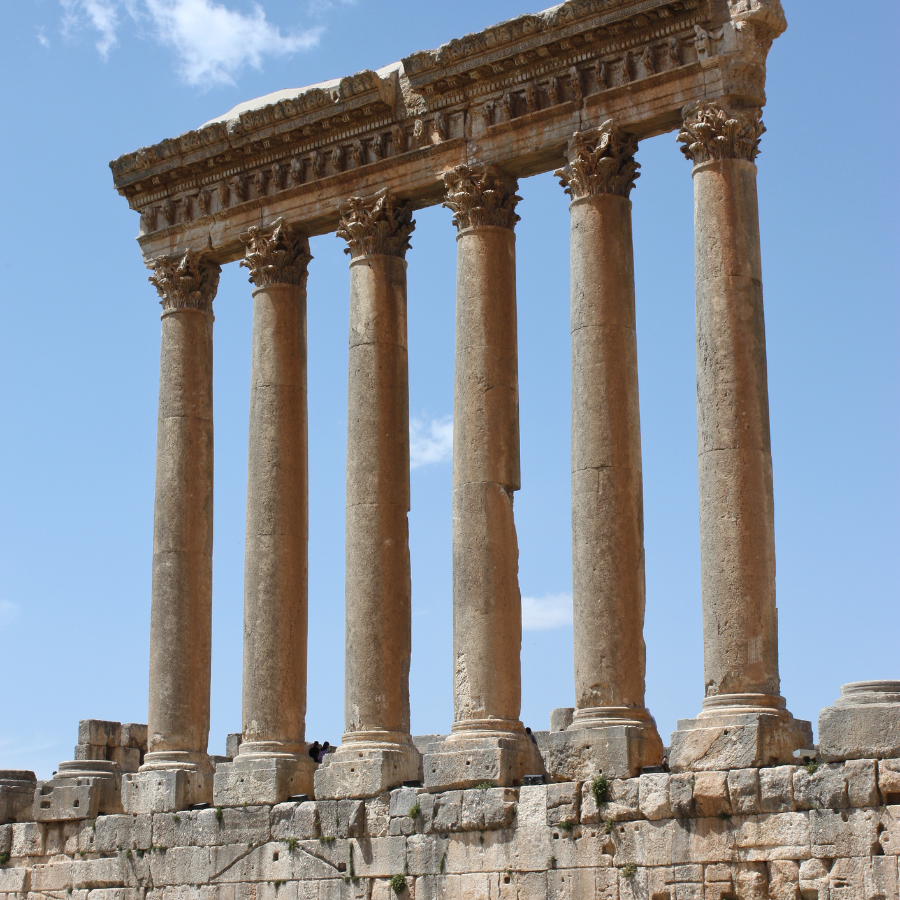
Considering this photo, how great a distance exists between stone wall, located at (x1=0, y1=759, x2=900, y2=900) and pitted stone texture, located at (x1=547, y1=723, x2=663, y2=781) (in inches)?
9.6

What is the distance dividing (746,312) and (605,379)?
8.52 feet

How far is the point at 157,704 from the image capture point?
111ft

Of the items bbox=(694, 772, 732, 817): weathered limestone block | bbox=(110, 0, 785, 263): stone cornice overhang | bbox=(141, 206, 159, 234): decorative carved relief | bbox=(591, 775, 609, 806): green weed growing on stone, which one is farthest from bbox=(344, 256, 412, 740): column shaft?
bbox=(694, 772, 732, 817): weathered limestone block

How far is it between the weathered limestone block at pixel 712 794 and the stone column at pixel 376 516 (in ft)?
20.0

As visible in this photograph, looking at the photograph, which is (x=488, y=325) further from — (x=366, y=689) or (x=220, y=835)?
(x=220, y=835)

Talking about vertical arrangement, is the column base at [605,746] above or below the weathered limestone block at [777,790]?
above

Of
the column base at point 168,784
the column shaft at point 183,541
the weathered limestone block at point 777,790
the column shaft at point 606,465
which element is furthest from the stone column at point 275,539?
the weathered limestone block at point 777,790

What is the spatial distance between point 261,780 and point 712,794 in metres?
9.00

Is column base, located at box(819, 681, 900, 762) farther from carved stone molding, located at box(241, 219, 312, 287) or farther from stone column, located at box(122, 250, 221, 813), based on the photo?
carved stone molding, located at box(241, 219, 312, 287)

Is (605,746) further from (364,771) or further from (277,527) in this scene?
(277,527)

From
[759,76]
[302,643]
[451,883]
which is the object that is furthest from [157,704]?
[759,76]

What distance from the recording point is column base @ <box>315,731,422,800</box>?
99.4ft

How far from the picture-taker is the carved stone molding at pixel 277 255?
34406mm

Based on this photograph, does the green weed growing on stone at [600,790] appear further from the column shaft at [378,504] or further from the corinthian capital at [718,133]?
the corinthian capital at [718,133]
